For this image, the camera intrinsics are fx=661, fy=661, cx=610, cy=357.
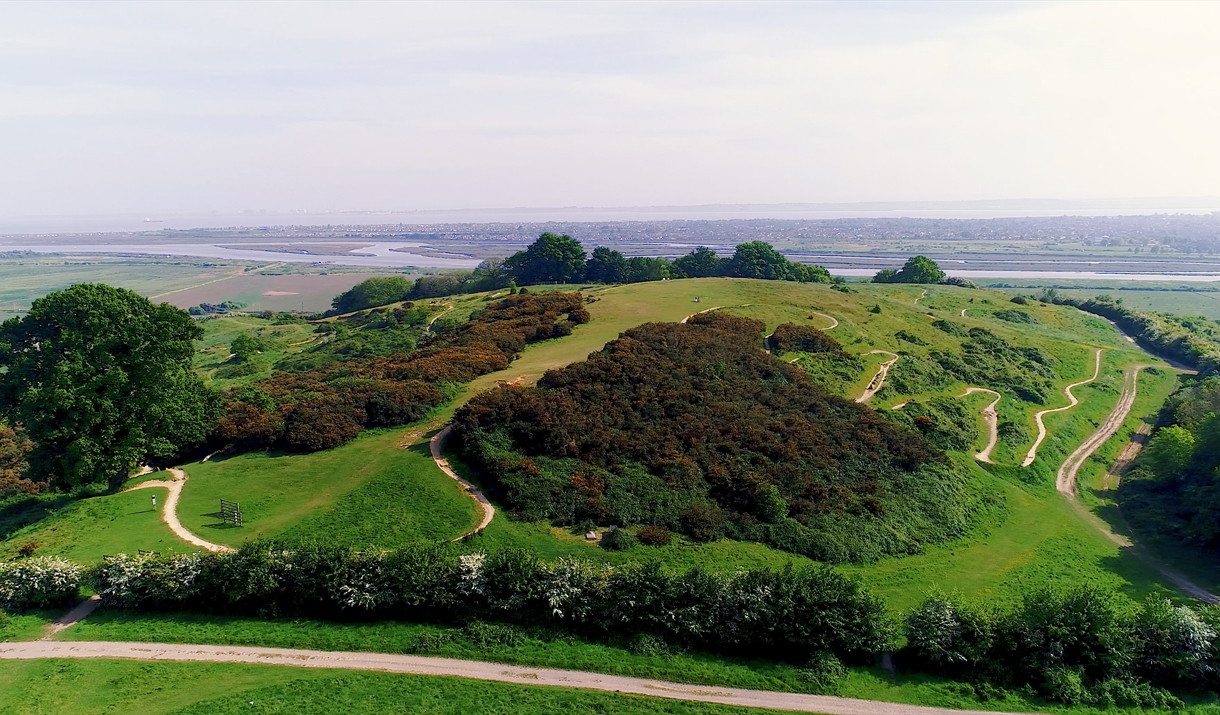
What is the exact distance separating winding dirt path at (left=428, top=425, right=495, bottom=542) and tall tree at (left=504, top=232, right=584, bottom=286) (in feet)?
243

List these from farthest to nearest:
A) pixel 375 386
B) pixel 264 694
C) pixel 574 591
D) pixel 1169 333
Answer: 1. pixel 1169 333
2. pixel 375 386
3. pixel 574 591
4. pixel 264 694

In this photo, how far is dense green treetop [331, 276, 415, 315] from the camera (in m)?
121

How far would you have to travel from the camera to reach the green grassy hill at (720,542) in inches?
1304

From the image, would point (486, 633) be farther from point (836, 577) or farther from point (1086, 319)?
point (1086, 319)

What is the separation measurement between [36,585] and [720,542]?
30761 millimetres

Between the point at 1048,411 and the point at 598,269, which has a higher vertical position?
the point at 598,269

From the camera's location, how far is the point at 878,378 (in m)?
58.3

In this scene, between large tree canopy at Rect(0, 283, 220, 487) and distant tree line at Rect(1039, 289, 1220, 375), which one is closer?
large tree canopy at Rect(0, 283, 220, 487)

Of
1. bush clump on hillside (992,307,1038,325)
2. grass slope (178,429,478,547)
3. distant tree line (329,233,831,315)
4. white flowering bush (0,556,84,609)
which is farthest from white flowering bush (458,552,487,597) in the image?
bush clump on hillside (992,307,1038,325)

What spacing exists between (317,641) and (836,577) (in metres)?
21.5

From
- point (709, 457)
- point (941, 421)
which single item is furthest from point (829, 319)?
point (709, 457)

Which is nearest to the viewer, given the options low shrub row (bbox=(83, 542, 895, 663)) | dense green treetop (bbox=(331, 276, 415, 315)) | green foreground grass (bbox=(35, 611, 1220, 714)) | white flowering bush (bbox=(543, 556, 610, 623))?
green foreground grass (bbox=(35, 611, 1220, 714))

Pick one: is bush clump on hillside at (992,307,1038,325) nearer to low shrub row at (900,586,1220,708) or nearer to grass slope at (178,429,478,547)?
low shrub row at (900,586,1220,708)

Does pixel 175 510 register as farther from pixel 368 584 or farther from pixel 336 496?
pixel 368 584
